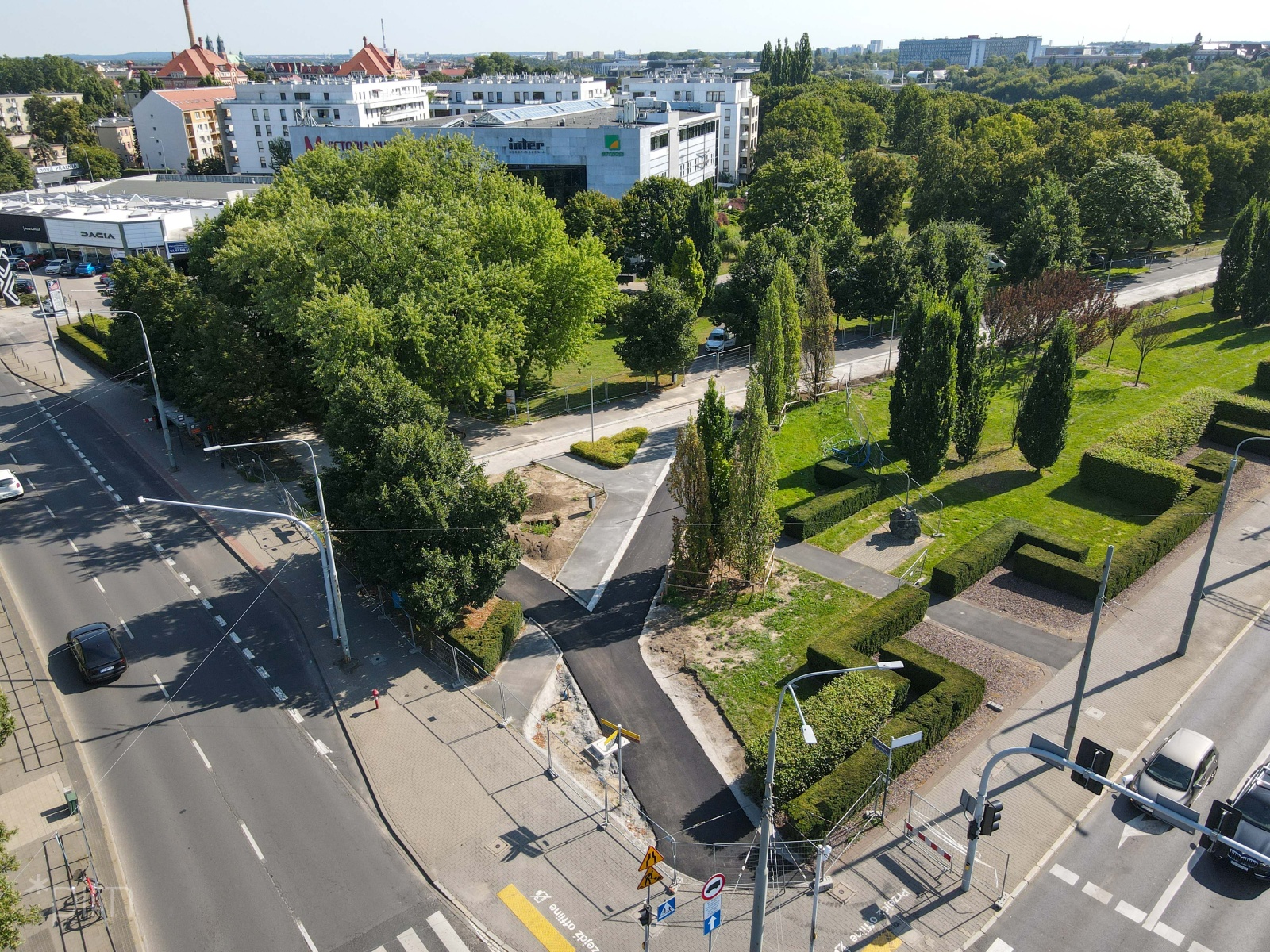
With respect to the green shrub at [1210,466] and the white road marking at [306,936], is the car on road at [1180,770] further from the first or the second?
the white road marking at [306,936]

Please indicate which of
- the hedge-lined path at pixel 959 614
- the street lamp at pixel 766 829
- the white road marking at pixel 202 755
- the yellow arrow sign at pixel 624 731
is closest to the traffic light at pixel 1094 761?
the street lamp at pixel 766 829

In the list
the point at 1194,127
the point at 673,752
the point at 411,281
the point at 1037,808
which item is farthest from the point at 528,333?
the point at 1194,127

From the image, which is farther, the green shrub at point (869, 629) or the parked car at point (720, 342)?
the parked car at point (720, 342)

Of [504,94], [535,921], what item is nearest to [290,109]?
[504,94]

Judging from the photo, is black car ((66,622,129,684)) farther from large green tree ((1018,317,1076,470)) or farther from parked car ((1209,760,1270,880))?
large green tree ((1018,317,1076,470))

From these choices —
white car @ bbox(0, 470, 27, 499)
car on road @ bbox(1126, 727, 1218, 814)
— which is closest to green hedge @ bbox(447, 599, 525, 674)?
car on road @ bbox(1126, 727, 1218, 814)

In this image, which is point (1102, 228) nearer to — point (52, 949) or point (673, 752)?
point (673, 752)
